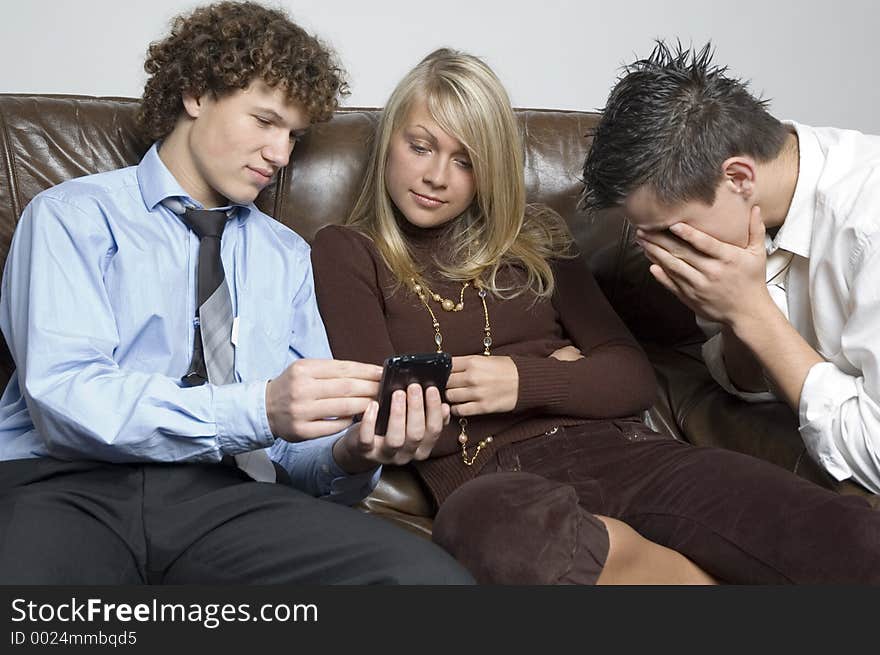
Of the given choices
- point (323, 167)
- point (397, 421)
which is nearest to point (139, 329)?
point (397, 421)

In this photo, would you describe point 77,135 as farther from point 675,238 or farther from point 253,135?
point 675,238

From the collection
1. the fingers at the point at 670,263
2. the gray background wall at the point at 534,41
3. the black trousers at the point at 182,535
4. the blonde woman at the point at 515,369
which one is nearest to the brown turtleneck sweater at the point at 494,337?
the blonde woman at the point at 515,369

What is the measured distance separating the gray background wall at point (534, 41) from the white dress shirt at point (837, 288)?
1.25m

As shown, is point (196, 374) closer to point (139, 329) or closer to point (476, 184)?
point (139, 329)

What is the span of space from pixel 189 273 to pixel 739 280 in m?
1.04

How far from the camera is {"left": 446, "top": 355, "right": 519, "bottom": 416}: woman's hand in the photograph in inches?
79.2

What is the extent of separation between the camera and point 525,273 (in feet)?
7.62

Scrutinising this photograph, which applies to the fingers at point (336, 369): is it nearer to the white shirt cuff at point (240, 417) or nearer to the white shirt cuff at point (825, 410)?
the white shirt cuff at point (240, 417)

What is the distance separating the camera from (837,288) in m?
1.96

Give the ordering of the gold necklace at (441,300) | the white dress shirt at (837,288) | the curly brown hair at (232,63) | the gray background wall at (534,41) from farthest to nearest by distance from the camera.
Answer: the gray background wall at (534,41) → the gold necklace at (441,300) → the curly brown hair at (232,63) → the white dress shirt at (837,288)

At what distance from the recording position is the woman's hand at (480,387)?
2.01m

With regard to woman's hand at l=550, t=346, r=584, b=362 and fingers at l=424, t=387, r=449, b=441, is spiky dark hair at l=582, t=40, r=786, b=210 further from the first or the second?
fingers at l=424, t=387, r=449, b=441

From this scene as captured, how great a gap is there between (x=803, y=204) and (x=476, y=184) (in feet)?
2.22

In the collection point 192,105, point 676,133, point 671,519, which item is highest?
point 676,133
